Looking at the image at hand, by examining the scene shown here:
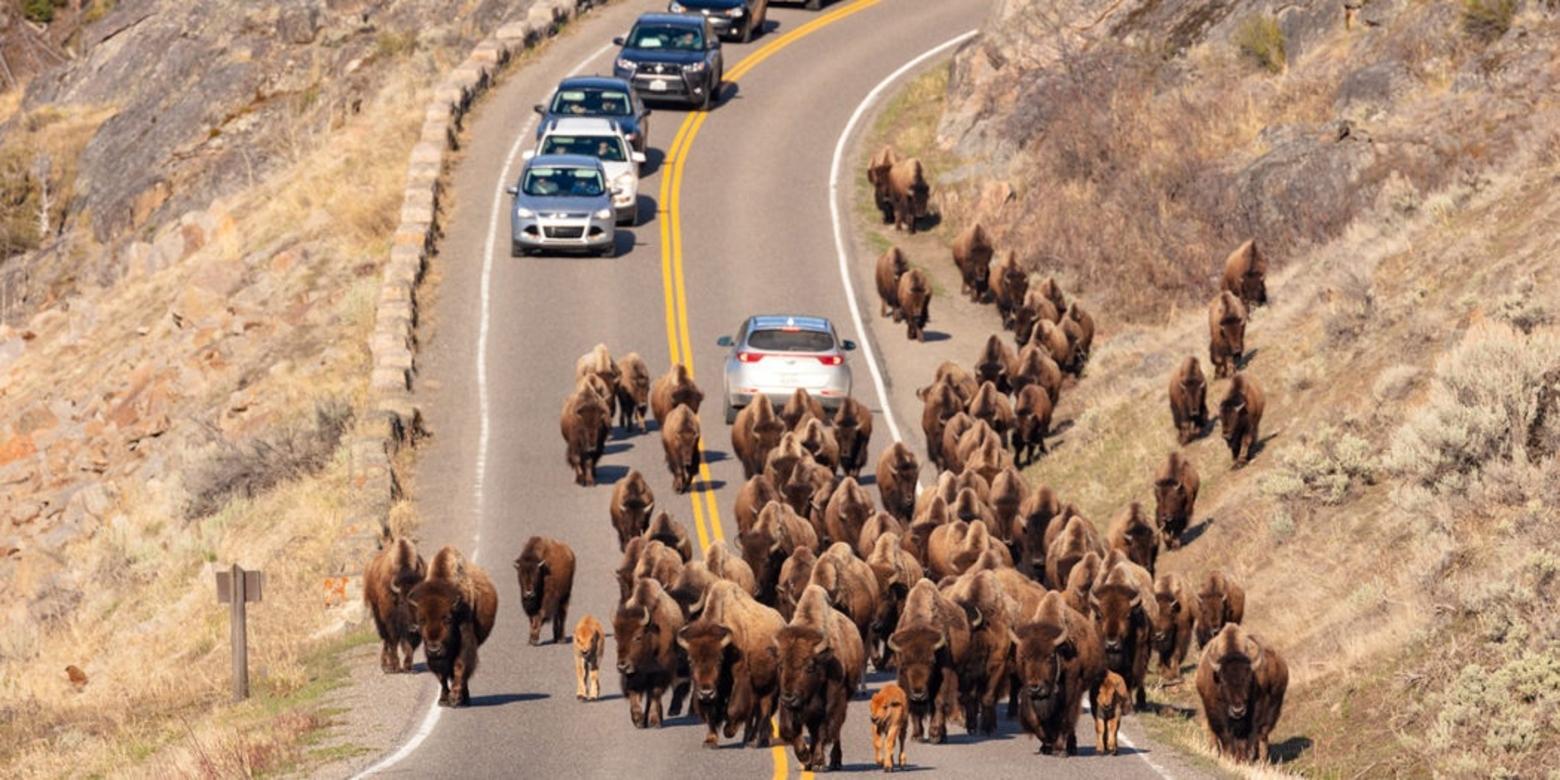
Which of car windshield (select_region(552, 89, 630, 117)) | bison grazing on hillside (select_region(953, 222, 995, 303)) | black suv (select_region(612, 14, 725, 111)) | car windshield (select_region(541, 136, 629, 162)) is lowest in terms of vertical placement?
bison grazing on hillside (select_region(953, 222, 995, 303))

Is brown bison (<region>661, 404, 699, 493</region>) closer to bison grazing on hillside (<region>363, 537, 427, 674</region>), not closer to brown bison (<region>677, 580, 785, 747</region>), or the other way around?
bison grazing on hillside (<region>363, 537, 427, 674</region>)

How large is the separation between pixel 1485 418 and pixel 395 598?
11.9 metres

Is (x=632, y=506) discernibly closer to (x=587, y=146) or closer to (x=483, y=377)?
(x=483, y=377)

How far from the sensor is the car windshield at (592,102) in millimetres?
52094

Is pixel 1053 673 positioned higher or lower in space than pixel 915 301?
lower

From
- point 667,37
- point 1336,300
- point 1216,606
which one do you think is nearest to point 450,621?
point 1216,606

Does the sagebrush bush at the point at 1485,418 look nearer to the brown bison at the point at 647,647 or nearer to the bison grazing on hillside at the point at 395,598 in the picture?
the brown bison at the point at 647,647

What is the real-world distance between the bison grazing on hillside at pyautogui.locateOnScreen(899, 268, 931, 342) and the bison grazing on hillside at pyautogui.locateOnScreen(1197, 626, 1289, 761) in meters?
22.3

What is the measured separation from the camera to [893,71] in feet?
199

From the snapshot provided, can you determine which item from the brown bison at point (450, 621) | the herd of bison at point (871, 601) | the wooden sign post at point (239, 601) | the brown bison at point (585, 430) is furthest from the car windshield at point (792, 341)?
the brown bison at point (450, 621)

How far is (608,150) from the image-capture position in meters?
48.8

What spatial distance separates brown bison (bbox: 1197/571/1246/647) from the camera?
2400 centimetres

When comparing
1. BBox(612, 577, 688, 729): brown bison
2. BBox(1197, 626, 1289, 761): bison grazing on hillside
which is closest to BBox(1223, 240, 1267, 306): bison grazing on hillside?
BBox(1197, 626, 1289, 761): bison grazing on hillside

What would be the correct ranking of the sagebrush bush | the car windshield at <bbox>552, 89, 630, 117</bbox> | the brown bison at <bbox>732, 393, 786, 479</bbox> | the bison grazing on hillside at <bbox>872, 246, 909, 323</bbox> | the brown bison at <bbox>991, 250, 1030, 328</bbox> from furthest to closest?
the car windshield at <bbox>552, 89, 630, 117</bbox>
the bison grazing on hillside at <bbox>872, 246, 909, 323</bbox>
the brown bison at <bbox>991, 250, 1030, 328</bbox>
the brown bison at <bbox>732, 393, 786, 479</bbox>
the sagebrush bush
